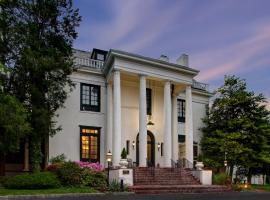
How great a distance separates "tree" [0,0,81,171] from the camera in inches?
917

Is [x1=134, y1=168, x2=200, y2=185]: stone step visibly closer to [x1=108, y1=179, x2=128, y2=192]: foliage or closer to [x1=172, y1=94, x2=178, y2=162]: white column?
[x1=108, y1=179, x2=128, y2=192]: foliage

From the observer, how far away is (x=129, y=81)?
3119cm

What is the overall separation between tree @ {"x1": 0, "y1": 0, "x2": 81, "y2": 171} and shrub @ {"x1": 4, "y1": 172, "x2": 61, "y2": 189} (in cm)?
303

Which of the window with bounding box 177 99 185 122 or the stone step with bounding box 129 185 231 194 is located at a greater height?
the window with bounding box 177 99 185 122

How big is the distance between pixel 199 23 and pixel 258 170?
755 inches

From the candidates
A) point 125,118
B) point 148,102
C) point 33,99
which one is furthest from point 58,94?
point 148,102

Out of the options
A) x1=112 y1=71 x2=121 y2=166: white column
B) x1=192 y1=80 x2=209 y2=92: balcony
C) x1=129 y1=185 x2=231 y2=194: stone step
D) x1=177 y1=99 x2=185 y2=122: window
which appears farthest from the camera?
x1=192 y1=80 x2=209 y2=92: balcony

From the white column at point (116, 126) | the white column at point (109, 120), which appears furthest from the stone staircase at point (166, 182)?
the white column at point (109, 120)

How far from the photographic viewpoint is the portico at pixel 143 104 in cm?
2698

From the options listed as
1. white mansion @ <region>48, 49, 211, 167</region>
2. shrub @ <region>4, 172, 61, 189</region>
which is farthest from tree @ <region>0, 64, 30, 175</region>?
white mansion @ <region>48, 49, 211, 167</region>

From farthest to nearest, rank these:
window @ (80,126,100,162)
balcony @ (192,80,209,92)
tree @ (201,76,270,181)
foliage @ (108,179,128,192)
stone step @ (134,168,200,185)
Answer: balcony @ (192,80,209,92)
tree @ (201,76,270,181)
window @ (80,126,100,162)
stone step @ (134,168,200,185)
foliage @ (108,179,128,192)

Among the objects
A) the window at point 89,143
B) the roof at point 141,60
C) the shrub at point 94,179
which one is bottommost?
the shrub at point 94,179

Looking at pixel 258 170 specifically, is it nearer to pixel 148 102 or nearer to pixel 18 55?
pixel 148 102

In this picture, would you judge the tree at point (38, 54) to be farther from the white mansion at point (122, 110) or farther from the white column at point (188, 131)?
the white column at point (188, 131)
